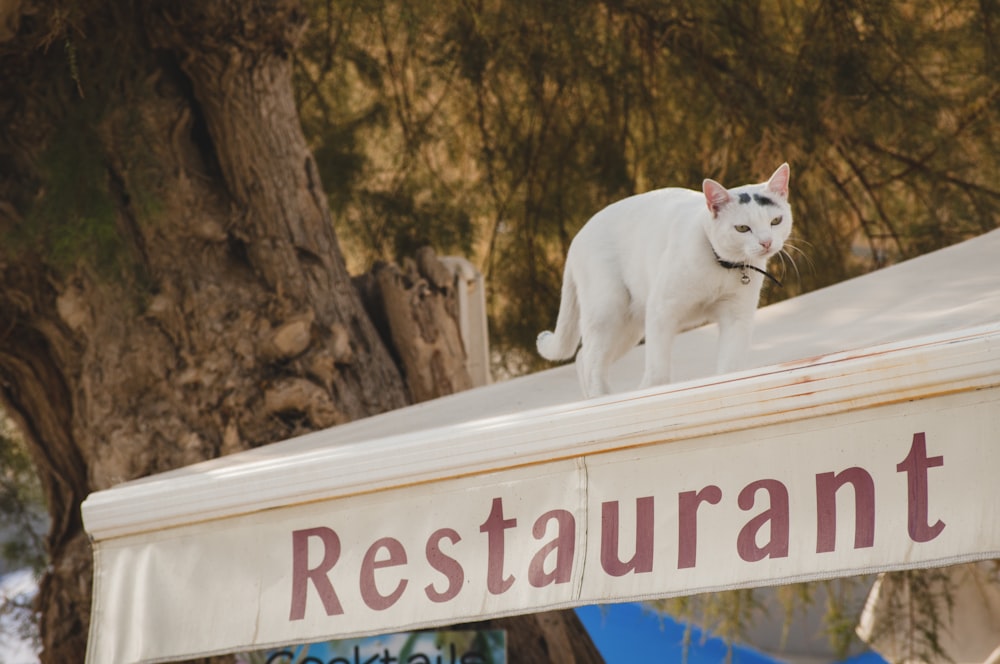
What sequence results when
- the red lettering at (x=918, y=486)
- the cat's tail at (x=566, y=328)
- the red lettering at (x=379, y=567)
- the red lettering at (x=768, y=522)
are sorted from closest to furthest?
the red lettering at (x=918, y=486)
the red lettering at (x=768, y=522)
the red lettering at (x=379, y=567)
the cat's tail at (x=566, y=328)

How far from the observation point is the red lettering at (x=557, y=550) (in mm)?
1723

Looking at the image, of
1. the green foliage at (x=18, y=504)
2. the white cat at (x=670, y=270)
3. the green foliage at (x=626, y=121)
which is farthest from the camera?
the green foliage at (x=18, y=504)

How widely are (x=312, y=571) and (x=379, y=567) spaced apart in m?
0.12

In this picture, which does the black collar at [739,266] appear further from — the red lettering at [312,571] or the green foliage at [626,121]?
the green foliage at [626,121]

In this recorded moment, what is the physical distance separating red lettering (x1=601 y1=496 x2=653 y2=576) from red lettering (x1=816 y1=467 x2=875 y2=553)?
8.9 inches

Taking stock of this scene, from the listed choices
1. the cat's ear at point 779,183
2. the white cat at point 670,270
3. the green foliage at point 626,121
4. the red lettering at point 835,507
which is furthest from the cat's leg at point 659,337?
the green foliage at point 626,121

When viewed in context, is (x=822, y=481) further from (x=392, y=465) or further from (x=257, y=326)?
(x=257, y=326)

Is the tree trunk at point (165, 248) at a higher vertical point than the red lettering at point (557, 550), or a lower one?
higher

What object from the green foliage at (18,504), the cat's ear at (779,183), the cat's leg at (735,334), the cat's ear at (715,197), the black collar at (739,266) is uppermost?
the green foliage at (18,504)

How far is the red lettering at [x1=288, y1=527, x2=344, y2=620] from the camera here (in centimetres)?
191

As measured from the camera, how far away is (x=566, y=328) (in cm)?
255

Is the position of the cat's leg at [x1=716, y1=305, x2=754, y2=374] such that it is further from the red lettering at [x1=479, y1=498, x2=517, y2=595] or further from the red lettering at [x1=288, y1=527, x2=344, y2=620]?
the red lettering at [x1=288, y1=527, x2=344, y2=620]

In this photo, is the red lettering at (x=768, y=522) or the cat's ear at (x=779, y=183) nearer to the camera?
the red lettering at (x=768, y=522)

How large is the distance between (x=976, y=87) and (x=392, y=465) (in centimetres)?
305
